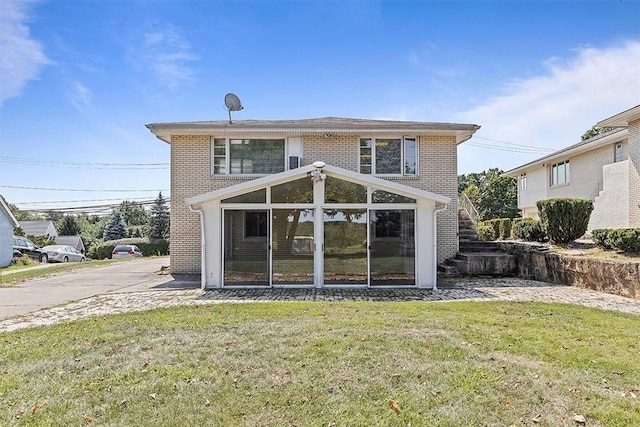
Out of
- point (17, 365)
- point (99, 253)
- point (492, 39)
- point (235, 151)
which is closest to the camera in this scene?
point (17, 365)

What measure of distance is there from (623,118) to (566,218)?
4.85m

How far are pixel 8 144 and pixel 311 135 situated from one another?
A: 1298 inches

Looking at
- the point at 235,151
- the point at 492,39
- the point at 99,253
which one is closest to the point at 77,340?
the point at 235,151

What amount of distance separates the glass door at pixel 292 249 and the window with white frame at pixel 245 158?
10.9ft

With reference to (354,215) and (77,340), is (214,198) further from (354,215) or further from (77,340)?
(77,340)

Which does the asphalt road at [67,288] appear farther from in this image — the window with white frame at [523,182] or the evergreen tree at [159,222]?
the evergreen tree at [159,222]

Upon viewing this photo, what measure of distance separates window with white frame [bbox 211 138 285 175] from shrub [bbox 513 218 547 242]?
32.5 ft

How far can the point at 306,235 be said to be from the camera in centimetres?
1088

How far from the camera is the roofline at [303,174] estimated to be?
1057 cm

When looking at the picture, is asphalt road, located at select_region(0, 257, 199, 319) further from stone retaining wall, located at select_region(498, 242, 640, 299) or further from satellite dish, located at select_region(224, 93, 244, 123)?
stone retaining wall, located at select_region(498, 242, 640, 299)

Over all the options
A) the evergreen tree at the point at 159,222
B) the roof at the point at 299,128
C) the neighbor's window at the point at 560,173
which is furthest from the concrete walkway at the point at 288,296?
the evergreen tree at the point at 159,222

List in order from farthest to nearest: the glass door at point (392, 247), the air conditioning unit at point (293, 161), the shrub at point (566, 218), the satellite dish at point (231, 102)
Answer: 1. the satellite dish at point (231, 102)
2. the air conditioning unit at point (293, 161)
3. the shrub at point (566, 218)
4. the glass door at point (392, 247)

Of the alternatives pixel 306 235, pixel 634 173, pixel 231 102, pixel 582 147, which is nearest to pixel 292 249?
pixel 306 235

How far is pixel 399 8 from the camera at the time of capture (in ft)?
35.1
